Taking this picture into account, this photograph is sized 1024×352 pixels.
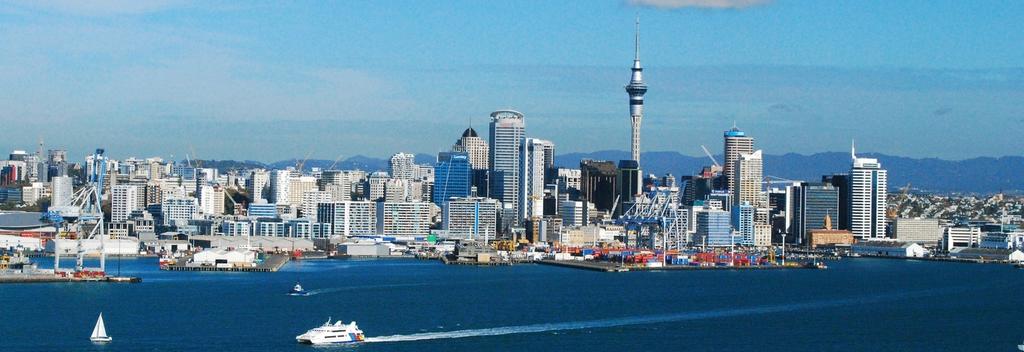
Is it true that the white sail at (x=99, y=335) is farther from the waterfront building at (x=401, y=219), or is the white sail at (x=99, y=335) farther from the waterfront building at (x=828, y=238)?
the waterfront building at (x=828, y=238)

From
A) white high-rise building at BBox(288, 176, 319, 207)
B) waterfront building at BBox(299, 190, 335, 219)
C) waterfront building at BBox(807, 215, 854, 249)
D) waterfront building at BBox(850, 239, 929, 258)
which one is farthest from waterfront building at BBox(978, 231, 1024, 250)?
white high-rise building at BBox(288, 176, 319, 207)

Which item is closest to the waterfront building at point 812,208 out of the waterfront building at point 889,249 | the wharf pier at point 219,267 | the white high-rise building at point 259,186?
the waterfront building at point 889,249

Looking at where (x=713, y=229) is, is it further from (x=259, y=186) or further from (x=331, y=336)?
(x=331, y=336)

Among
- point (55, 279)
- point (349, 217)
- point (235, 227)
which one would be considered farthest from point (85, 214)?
point (349, 217)

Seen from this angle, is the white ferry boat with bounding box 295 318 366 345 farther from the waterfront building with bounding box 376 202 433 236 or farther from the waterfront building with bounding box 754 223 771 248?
the waterfront building with bounding box 754 223 771 248

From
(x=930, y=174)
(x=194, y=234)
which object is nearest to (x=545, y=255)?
(x=194, y=234)
